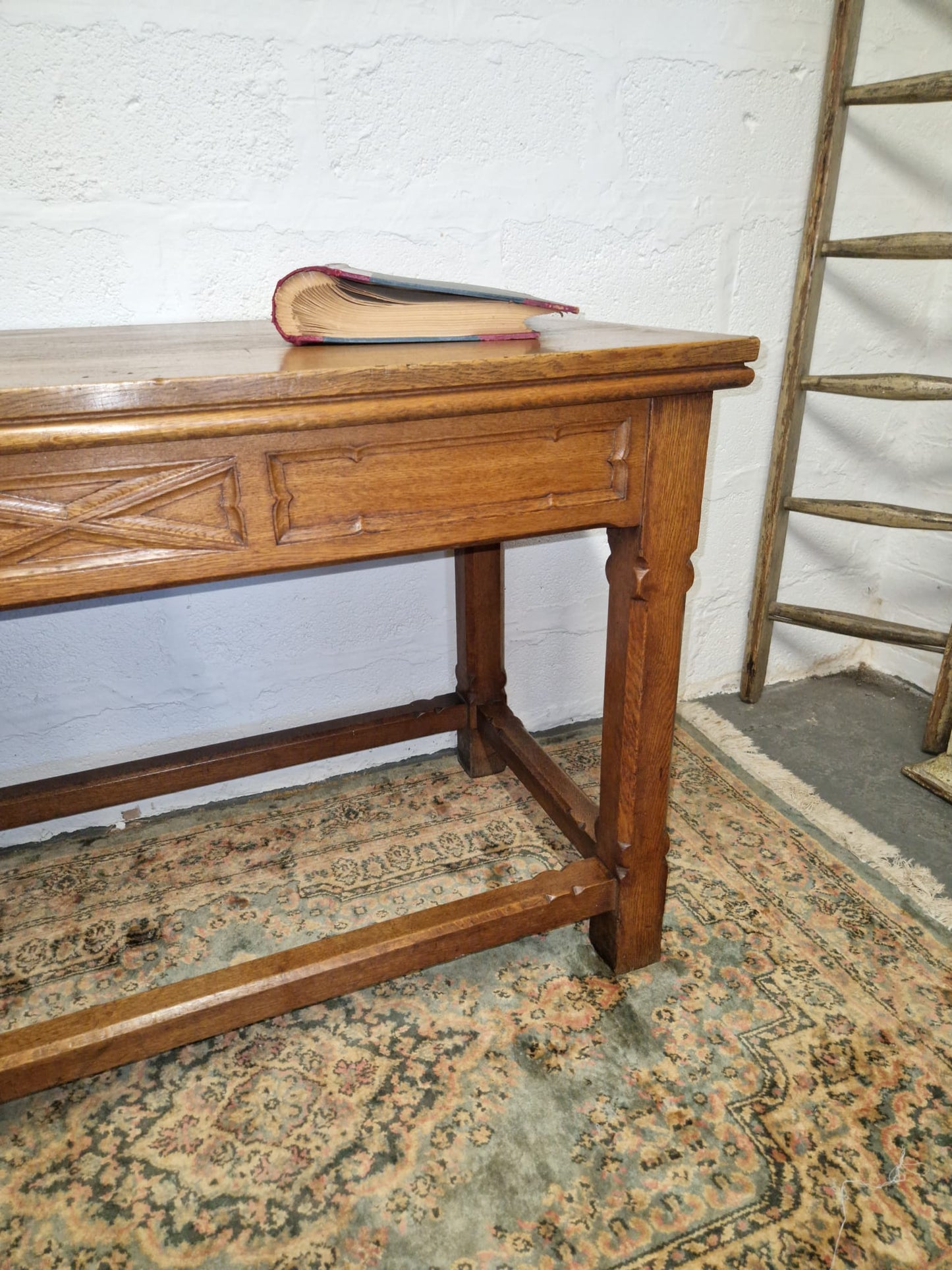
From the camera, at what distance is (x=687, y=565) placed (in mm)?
1033

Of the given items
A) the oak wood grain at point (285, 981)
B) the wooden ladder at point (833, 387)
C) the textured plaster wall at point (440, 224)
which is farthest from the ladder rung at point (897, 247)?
the oak wood grain at point (285, 981)

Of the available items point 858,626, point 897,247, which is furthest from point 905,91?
point 858,626

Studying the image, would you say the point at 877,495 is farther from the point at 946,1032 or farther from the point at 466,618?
the point at 946,1032

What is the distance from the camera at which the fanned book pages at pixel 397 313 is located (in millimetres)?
914

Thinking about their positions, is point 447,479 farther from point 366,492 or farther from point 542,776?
point 542,776

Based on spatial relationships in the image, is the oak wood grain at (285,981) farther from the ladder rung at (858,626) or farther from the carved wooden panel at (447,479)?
the ladder rung at (858,626)

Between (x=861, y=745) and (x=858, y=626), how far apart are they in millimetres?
275

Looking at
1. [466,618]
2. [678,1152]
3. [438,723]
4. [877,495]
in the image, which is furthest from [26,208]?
[877,495]

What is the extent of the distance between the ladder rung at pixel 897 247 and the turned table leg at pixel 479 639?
943 mm

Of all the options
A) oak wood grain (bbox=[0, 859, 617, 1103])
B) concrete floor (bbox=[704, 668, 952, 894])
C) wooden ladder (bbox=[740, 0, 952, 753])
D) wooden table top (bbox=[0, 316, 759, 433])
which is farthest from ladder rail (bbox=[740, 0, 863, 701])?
oak wood grain (bbox=[0, 859, 617, 1103])

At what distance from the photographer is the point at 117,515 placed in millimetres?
746

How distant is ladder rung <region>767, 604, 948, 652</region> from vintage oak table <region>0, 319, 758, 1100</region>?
3.10 feet

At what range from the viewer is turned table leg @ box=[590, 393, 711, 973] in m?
0.95

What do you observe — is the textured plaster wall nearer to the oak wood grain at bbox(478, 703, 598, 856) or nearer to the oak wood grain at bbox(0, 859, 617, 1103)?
the oak wood grain at bbox(478, 703, 598, 856)
